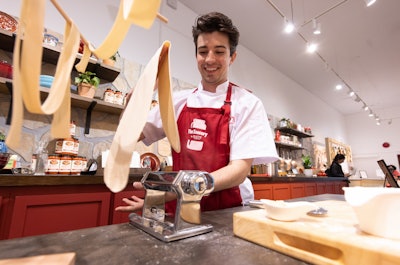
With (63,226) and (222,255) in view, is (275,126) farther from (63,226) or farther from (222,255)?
(222,255)

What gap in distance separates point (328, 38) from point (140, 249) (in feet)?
15.0

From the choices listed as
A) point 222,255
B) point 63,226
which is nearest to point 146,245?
point 222,255

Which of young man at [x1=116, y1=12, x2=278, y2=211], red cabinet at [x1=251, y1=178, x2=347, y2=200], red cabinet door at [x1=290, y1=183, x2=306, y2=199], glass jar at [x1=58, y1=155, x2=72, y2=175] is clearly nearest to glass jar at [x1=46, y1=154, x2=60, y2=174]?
glass jar at [x1=58, y1=155, x2=72, y2=175]

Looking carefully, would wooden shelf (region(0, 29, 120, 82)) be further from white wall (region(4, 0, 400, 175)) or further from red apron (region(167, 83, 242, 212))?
red apron (region(167, 83, 242, 212))

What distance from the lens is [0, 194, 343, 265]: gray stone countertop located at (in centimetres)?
39

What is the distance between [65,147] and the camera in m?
1.61

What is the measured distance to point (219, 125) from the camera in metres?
1.01

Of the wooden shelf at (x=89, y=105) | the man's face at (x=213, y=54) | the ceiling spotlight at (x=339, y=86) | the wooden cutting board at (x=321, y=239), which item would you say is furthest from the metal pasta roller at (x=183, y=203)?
the ceiling spotlight at (x=339, y=86)

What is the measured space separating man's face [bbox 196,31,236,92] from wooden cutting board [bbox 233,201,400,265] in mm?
741

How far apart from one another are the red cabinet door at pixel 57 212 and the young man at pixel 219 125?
0.52m

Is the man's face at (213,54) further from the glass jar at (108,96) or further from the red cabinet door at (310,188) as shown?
the red cabinet door at (310,188)

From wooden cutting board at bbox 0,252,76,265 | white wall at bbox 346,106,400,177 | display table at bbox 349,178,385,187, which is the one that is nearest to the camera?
wooden cutting board at bbox 0,252,76,265

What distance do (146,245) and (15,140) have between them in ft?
1.09

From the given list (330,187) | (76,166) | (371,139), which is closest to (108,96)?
(76,166)
